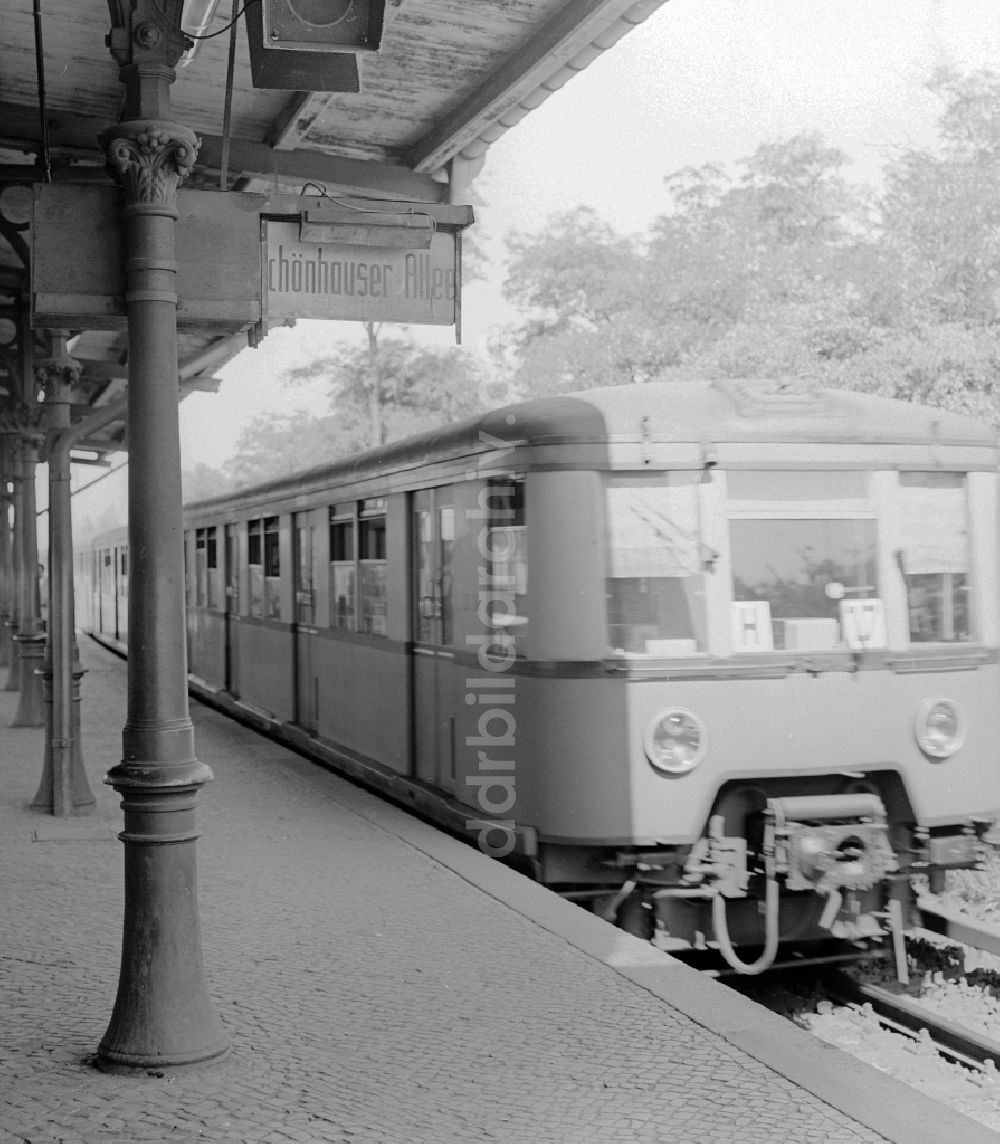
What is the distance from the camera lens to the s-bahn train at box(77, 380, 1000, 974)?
6.93m

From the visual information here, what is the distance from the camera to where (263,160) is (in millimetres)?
8750

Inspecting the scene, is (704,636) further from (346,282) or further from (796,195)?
(796,195)

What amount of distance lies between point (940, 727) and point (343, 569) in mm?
5009

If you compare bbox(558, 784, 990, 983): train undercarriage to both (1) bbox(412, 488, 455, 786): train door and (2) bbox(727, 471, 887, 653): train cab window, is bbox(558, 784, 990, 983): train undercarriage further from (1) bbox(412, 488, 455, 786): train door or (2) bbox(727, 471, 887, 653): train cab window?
(1) bbox(412, 488, 455, 786): train door

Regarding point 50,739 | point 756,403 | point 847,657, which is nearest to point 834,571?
point 847,657

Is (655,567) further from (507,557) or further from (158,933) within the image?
(158,933)

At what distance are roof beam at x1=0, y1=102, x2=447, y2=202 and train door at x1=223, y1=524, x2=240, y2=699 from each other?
6617 millimetres

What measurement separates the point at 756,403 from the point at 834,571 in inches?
35.1

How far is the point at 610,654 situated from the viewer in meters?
7.01

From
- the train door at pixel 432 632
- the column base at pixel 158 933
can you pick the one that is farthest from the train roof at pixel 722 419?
the column base at pixel 158 933

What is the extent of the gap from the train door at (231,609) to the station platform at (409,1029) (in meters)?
7.31

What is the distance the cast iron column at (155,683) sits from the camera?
4586 millimetres

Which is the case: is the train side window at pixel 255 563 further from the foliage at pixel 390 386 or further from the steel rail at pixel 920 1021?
the foliage at pixel 390 386

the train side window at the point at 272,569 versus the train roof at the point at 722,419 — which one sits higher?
the train roof at the point at 722,419
